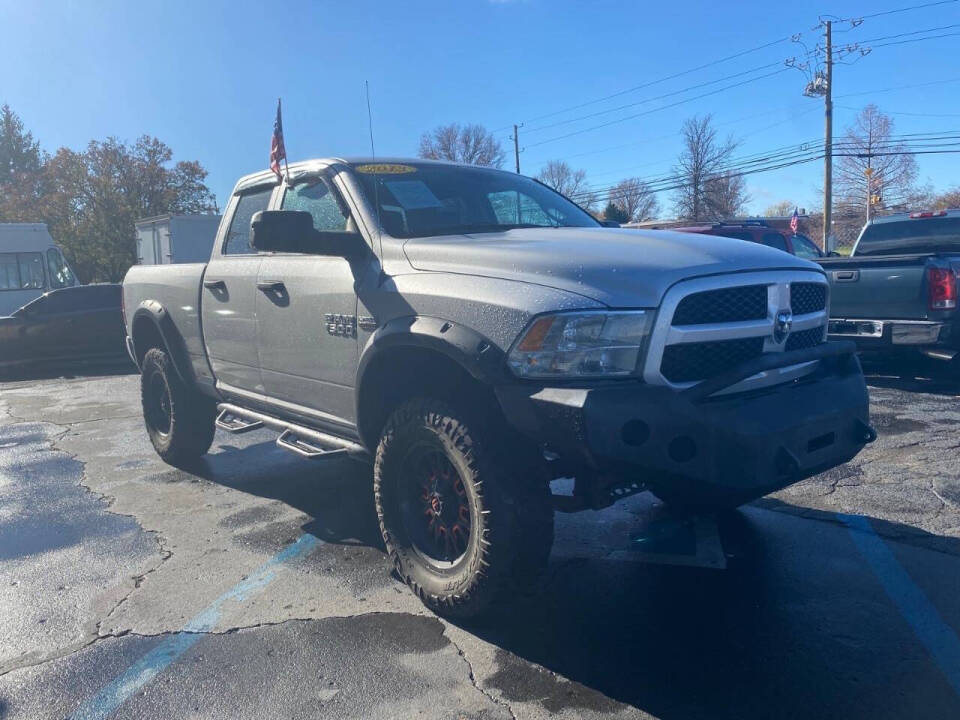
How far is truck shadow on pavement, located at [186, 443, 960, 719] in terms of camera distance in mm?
2957

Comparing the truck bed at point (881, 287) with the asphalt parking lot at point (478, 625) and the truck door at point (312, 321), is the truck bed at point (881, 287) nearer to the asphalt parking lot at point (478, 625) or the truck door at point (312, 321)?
the asphalt parking lot at point (478, 625)

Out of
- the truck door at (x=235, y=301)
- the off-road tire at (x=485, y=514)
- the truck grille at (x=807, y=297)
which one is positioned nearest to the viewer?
the off-road tire at (x=485, y=514)

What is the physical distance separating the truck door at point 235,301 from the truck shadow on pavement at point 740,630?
1.18m

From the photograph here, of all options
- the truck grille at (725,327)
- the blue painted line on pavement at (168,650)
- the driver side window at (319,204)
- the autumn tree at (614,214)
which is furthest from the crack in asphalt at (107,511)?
the autumn tree at (614,214)

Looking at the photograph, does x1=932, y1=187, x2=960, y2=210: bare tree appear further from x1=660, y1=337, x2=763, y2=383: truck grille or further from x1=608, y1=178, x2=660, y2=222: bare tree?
x1=660, y1=337, x2=763, y2=383: truck grille

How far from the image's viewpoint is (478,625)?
11.8ft

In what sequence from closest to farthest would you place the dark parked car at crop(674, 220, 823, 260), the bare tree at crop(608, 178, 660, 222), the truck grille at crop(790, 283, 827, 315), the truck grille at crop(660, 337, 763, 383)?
the truck grille at crop(660, 337, 763, 383) < the truck grille at crop(790, 283, 827, 315) < the dark parked car at crop(674, 220, 823, 260) < the bare tree at crop(608, 178, 660, 222)

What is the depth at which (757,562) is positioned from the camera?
420 cm

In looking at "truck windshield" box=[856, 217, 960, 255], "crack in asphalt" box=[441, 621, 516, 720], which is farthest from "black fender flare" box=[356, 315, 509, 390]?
"truck windshield" box=[856, 217, 960, 255]

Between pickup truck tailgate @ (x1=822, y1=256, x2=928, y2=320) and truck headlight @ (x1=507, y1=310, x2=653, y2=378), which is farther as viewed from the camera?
pickup truck tailgate @ (x1=822, y1=256, x2=928, y2=320)

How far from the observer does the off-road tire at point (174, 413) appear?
6195 millimetres

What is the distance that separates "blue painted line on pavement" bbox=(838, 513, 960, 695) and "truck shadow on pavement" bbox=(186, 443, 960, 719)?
4 centimetres

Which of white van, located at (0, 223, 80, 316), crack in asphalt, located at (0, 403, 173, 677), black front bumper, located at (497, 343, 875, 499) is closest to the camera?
black front bumper, located at (497, 343, 875, 499)

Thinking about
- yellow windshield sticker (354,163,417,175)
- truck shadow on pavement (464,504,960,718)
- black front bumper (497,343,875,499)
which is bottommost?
truck shadow on pavement (464,504,960,718)
